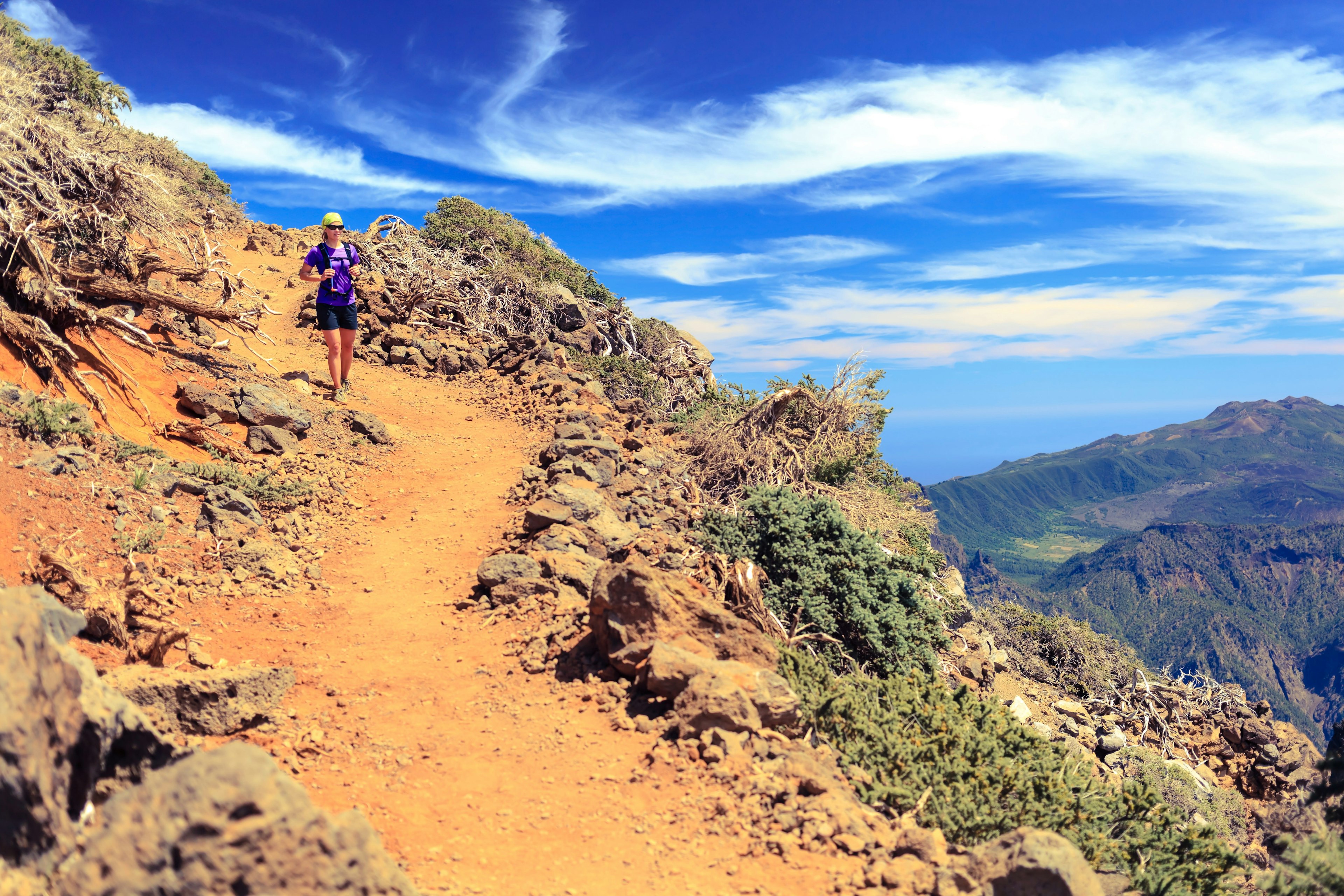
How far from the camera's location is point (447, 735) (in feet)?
14.2

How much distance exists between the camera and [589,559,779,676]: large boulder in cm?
482

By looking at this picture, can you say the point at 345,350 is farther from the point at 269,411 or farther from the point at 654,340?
the point at 654,340

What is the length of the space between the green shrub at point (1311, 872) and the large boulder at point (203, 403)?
9389 mm

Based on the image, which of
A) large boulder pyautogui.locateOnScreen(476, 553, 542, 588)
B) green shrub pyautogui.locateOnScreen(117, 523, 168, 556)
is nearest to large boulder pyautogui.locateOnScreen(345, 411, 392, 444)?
green shrub pyautogui.locateOnScreen(117, 523, 168, 556)

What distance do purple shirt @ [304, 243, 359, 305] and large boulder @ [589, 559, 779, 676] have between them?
22.8ft

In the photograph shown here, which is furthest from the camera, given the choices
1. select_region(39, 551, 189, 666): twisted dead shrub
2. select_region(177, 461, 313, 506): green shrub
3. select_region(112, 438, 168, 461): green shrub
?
select_region(177, 461, 313, 506): green shrub

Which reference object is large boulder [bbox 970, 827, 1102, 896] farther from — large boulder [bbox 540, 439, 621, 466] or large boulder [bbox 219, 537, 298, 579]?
large boulder [bbox 540, 439, 621, 466]

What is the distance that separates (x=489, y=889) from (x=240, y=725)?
1.86 meters

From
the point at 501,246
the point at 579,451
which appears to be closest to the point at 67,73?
the point at 501,246

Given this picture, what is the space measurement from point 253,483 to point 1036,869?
7.04 metres

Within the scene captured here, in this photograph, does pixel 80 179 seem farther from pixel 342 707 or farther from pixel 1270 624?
pixel 1270 624

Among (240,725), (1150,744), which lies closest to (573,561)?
(240,725)

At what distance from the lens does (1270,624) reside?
134 metres

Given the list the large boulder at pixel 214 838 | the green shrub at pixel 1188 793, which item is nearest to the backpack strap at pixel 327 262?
the large boulder at pixel 214 838
